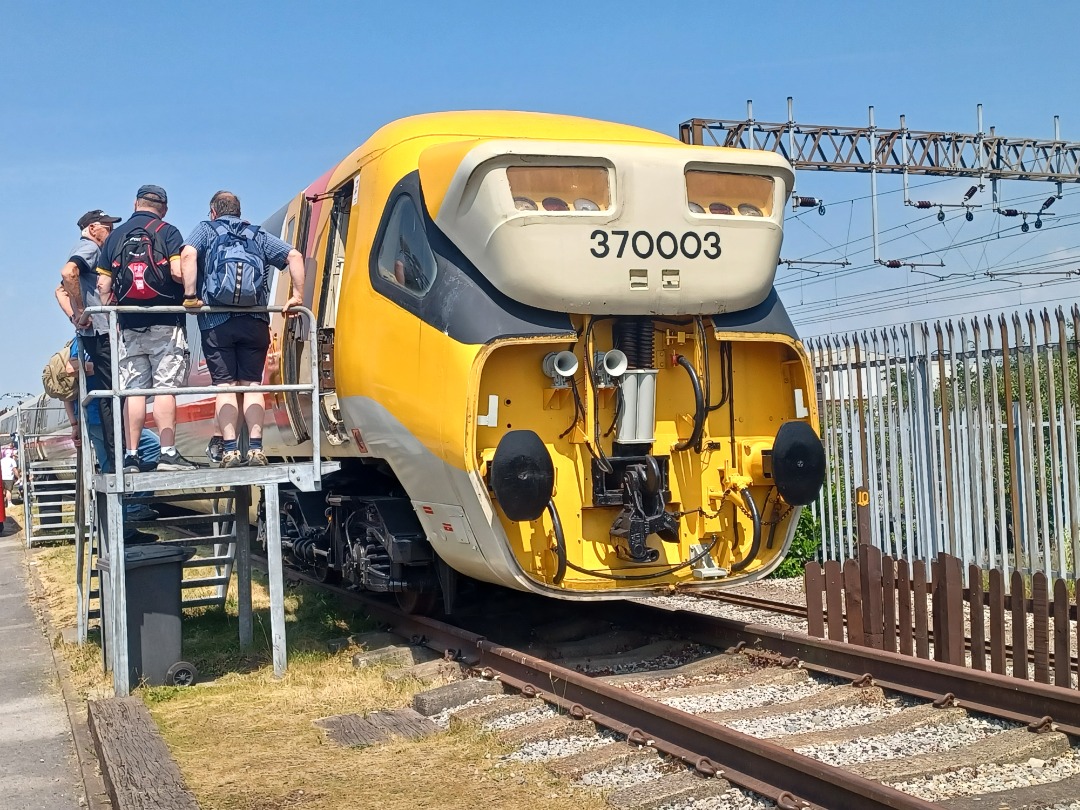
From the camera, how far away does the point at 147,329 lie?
852cm

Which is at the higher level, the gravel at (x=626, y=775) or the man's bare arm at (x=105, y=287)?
the man's bare arm at (x=105, y=287)

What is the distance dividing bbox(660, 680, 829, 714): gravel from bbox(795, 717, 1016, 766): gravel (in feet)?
2.89

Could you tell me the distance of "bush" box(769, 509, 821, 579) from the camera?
42.4 ft

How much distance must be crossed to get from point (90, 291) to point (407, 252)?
10.1 ft

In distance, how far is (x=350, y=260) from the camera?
28.0 feet

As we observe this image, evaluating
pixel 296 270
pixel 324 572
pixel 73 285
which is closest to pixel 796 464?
pixel 296 270

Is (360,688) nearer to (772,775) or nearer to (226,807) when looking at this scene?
(226,807)

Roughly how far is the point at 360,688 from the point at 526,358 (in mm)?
2361

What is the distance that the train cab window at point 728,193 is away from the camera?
757 cm

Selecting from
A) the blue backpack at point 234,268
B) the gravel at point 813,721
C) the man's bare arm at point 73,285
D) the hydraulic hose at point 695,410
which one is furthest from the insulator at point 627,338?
the man's bare arm at point 73,285

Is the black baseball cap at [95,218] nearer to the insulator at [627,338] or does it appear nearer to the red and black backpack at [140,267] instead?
the red and black backpack at [140,267]

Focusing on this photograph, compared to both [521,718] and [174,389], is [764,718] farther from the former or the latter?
[174,389]


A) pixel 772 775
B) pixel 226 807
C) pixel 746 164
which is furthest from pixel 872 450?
pixel 226 807

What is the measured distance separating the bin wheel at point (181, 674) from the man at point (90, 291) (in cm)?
209
